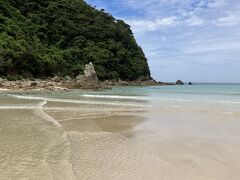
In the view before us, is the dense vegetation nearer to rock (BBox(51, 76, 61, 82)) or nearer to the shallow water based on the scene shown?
rock (BBox(51, 76, 61, 82))

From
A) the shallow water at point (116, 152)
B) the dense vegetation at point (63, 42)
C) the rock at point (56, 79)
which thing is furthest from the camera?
the rock at point (56, 79)

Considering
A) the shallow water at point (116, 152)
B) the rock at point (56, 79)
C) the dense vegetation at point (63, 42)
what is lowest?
the shallow water at point (116, 152)

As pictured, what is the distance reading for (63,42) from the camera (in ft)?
255

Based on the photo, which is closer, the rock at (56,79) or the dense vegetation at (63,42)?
the dense vegetation at (63,42)

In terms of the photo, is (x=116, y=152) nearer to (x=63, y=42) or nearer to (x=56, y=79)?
(x=56, y=79)

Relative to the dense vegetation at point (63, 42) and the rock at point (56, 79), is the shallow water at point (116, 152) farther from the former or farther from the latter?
the rock at point (56, 79)

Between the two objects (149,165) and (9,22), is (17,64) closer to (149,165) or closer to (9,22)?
(9,22)

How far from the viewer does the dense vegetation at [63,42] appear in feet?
187

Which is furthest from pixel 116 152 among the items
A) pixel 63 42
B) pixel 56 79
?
pixel 63 42

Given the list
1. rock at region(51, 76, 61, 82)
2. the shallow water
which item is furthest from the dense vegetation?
the shallow water

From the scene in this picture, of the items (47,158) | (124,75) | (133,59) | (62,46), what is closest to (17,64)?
(62,46)

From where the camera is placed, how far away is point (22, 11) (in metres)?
74.9

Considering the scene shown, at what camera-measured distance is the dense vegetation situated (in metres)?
56.9

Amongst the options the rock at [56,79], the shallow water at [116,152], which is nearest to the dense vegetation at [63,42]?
the rock at [56,79]
